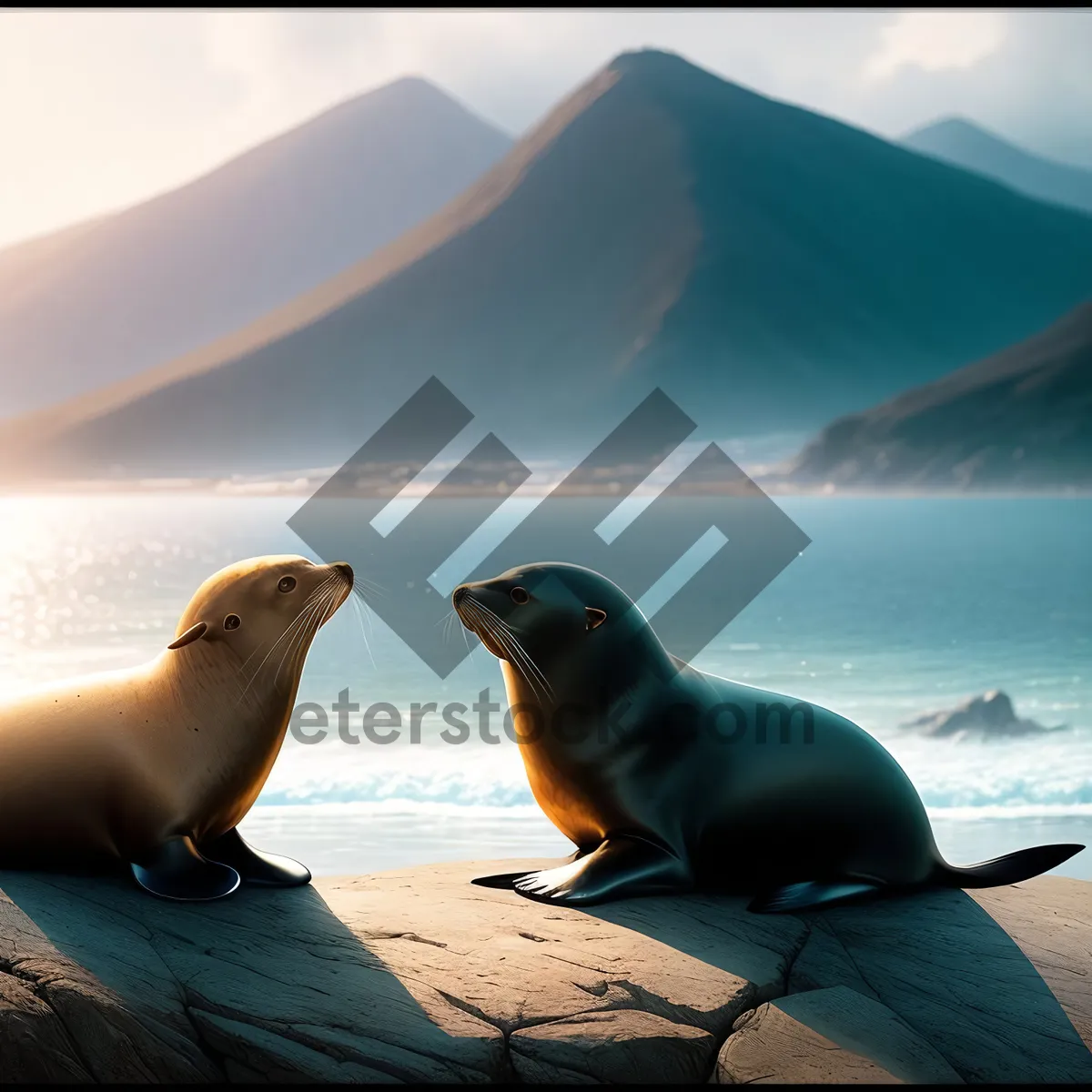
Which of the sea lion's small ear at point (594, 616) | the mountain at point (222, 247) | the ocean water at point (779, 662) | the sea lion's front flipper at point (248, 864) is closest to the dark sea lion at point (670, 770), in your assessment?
the sea lion's small ear at point (594, 616)

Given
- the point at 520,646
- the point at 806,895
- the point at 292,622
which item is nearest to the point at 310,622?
the point at 292,622

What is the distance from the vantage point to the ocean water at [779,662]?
31.7ft

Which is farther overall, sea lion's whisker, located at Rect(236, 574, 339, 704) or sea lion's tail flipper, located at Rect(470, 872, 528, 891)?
sea lion's tail flipper, located at Rect(470, 872, 528, 891)

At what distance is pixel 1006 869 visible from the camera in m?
4.51

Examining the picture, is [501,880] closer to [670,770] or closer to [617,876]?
[617,876]

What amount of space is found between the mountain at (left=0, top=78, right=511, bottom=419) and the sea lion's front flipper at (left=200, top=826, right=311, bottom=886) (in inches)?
3374

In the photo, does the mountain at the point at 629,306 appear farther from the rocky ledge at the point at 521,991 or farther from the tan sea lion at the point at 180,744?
the rocky ledge at the point at 521,991

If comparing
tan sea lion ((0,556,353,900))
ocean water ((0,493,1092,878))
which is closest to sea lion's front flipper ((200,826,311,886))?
tan sea lion ((0,556,353,900))

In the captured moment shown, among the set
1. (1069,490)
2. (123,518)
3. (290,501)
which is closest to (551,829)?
(1069,490)

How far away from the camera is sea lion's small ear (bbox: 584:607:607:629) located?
422 centimetres

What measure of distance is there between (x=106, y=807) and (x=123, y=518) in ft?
208

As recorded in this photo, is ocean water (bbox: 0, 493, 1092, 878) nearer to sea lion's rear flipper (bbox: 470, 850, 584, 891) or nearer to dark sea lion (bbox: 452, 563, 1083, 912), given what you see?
dark sea lion (bbox: 452, 563, 1083, 912)

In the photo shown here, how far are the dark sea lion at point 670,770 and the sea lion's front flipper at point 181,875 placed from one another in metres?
1.01

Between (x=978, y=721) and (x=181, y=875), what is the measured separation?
11931 millimetres
